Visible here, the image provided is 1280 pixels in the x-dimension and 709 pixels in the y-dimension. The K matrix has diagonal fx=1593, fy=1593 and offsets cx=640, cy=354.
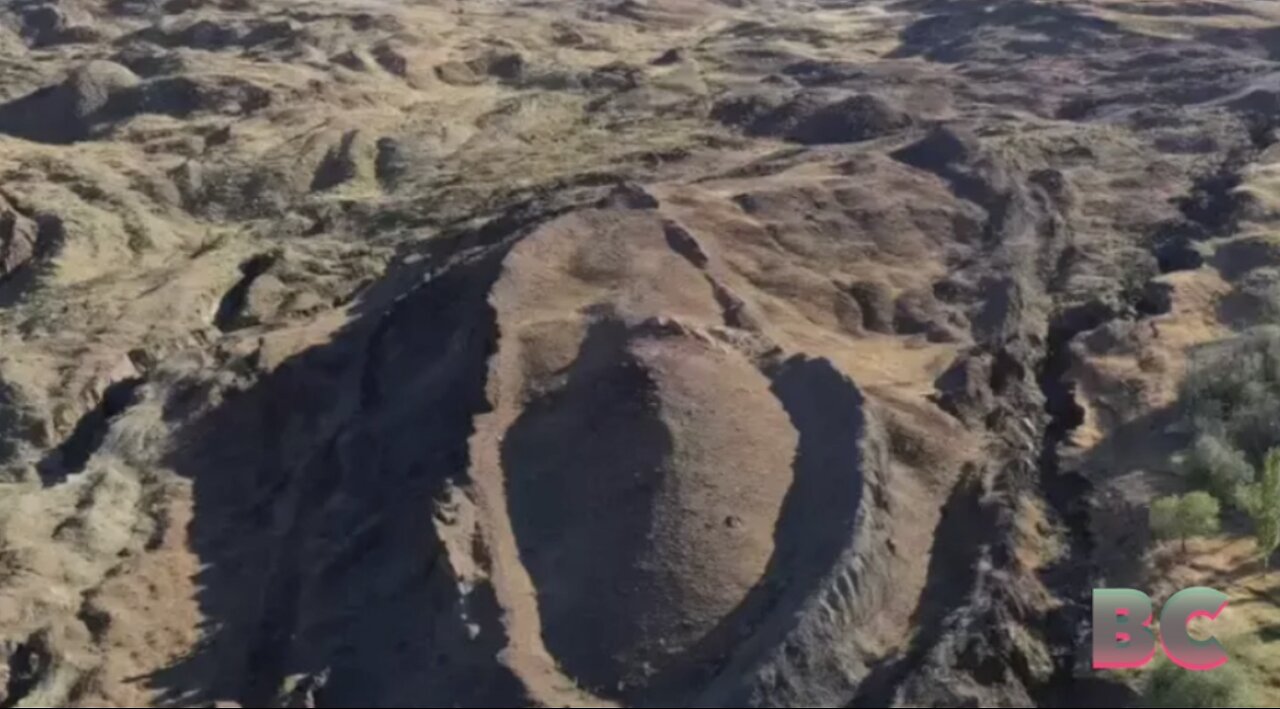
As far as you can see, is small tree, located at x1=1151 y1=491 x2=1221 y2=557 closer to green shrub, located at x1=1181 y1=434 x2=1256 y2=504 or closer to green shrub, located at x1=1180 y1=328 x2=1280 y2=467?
green shrub, located at x1=1181 y1=434 x2=1256 y2=504

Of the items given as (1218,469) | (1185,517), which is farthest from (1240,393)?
(1185,517)

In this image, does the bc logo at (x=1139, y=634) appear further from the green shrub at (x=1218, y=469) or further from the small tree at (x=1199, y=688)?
the green shrub at (x=1218, y=469)

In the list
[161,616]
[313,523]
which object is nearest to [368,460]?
[313,523]

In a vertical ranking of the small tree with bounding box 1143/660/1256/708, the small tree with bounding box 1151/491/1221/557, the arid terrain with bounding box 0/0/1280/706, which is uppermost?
the small tree with bounding box 1143/660/1256/708

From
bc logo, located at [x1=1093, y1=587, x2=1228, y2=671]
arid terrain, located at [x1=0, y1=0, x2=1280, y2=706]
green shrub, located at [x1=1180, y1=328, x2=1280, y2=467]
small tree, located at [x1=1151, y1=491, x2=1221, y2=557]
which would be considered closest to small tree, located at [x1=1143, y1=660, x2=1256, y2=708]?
bc logo, located at [x1=1093, y1=587, x2=1228, y2=671]

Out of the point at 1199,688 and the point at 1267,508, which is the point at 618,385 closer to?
the point at 1199,688

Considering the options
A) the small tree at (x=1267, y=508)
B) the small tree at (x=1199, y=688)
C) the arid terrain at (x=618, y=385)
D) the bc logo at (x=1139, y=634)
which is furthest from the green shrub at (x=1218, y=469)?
the small tree at (x=1199, y=688)
